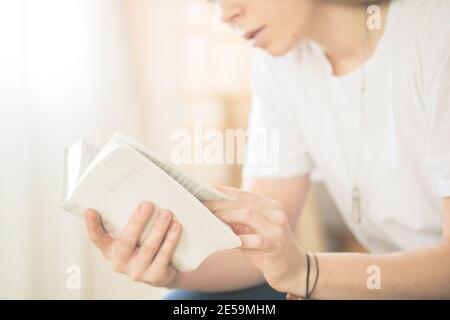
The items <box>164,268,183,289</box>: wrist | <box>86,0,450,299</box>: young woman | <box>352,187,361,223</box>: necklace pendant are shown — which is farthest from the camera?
<box>352,187,361,223</box>: necklace pendant

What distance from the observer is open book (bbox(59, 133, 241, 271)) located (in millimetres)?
534

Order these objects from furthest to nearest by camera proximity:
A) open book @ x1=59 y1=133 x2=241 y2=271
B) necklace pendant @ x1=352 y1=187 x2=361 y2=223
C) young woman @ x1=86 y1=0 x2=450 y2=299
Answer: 1. necklace pendant @ x1=352 y1=187 x2=361 y2=223
2. young woman @ x1=86 y1=0 x2=450 y2=299
3. open book @ x1=59 y1=133 x2=241 y2=271

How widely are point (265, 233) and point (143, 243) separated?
0.52 feet

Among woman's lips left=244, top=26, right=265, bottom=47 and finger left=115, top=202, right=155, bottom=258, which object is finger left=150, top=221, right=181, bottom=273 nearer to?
finger left=115, top=202, right=155, bottom=258

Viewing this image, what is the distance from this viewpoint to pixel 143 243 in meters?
0.62

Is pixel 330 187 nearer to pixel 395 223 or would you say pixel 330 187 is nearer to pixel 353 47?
pixel 395 223

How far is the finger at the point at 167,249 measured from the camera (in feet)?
1.97

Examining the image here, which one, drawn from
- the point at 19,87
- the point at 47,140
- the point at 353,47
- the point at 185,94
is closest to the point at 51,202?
the point at 47,140

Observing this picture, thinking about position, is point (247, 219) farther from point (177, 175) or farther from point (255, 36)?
point (255, 36)

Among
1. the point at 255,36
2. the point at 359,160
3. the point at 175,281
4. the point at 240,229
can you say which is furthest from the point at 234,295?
the point at 255,36

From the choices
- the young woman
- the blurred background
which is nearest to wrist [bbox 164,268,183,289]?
the young woman

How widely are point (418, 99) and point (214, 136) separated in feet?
2.09

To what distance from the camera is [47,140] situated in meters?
0.98

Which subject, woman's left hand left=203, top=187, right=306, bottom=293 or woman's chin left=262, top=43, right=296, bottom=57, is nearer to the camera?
woman's left hand left=203, top=187, right=306, bottom=293
